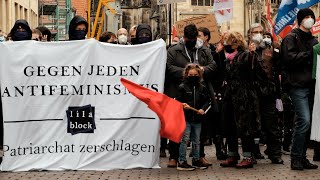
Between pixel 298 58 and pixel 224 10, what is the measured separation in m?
11.2

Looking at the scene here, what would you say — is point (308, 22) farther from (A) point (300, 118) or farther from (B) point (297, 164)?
(B) point (297, 164)

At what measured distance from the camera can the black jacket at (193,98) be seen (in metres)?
12.7

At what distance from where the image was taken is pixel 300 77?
12.4 meters

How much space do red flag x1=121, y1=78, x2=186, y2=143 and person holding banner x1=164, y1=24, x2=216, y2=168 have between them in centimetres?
93

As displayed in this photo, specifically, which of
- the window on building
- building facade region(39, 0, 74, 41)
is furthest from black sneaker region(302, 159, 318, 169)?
building facade region(39, 0, 74, 41)

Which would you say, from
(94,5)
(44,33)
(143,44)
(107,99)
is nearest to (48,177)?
(107,99)

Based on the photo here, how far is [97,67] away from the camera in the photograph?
1270 centimetres

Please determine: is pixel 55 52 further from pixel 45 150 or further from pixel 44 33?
pixel 44 33

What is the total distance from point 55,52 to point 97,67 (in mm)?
640

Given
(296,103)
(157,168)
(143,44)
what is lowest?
(157,168)

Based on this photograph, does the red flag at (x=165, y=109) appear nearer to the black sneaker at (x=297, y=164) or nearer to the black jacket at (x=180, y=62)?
the black jacket at (x=180, y=62)

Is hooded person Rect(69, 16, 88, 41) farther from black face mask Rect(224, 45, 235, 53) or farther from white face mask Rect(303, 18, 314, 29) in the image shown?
white face mask Rect(303, 18, 314, 29)

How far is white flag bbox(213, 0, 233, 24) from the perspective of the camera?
23.1 metres

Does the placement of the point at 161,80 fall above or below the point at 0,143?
above
